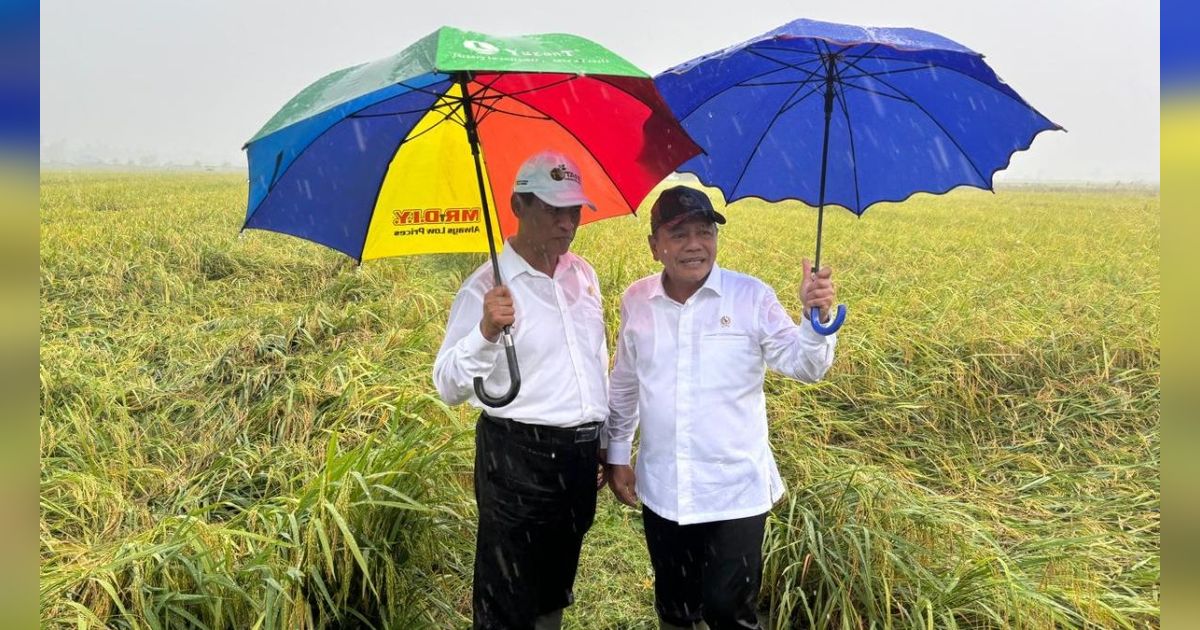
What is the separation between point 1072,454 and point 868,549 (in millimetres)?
2760

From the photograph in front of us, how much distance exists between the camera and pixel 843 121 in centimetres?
258

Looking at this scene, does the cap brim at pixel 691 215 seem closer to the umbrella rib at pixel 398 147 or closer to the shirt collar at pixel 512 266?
the shirt collar at pixel 512 266

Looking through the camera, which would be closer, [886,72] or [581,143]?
[886,72]

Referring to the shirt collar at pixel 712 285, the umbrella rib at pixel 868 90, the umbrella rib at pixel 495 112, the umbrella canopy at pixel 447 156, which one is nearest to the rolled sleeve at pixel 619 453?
the shirt collar at pixel 712 285

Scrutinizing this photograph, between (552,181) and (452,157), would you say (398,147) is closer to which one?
(452,157)

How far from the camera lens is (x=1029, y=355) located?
5574mm

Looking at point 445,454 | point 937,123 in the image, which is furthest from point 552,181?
point 445,454

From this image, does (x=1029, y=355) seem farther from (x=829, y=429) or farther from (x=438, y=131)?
(x=438, y=131)

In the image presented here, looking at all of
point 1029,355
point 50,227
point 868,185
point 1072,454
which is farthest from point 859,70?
point 50,227

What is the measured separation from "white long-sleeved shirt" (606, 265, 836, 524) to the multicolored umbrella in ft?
1.51

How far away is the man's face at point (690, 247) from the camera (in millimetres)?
2070

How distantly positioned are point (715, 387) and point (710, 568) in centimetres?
54

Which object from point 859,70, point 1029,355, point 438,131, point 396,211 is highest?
point 859,70

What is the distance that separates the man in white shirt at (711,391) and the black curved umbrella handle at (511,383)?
419 millimetres
